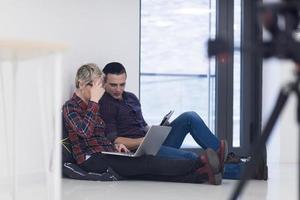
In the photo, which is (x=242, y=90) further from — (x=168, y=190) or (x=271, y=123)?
(x=271, y=123)

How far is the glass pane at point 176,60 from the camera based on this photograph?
173 inches

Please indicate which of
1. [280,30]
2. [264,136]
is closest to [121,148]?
[264,136]

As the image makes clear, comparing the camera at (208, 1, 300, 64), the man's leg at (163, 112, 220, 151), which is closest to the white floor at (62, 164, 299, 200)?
the man's leg at (163, 112, 220, 151)

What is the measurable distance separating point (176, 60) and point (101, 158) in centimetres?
137

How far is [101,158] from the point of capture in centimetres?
348

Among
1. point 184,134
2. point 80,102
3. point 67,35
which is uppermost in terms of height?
point 67,35

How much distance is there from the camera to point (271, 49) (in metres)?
0.78

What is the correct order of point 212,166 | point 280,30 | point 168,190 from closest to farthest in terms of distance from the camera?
point 280,30, point 168,190, point 212,166

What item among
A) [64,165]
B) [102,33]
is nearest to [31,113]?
[64,165]

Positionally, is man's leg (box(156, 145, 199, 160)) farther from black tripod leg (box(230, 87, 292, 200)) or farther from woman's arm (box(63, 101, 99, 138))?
black tripod leg (box(230, 87, 292, 200))

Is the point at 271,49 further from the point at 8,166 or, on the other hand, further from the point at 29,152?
the point at 29,152

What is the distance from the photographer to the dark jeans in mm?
3467

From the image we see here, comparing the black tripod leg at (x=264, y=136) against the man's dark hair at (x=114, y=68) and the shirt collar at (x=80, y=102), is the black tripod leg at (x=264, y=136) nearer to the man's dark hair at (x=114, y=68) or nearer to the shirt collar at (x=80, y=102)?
the shirt collar at (x=80, y=102)

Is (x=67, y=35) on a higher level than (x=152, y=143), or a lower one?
higher
